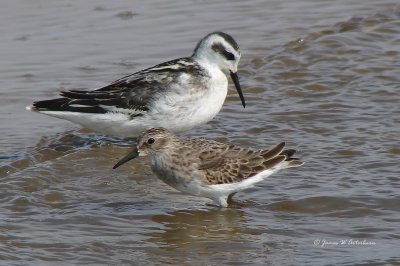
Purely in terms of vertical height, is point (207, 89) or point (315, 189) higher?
point (207, 89)

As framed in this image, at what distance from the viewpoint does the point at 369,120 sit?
36.6ft

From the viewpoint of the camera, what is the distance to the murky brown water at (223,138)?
790 cm

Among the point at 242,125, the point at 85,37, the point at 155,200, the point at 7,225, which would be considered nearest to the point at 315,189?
the point at 155,200

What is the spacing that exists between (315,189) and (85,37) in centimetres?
684

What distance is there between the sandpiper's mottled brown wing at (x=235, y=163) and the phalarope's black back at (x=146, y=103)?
162 cm

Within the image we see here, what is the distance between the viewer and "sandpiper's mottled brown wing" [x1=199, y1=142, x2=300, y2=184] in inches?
342

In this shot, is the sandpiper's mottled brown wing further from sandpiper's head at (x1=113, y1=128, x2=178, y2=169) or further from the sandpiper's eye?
the sandpiper's eye

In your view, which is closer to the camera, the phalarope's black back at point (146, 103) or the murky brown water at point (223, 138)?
the murky brown water at point (223, 138)

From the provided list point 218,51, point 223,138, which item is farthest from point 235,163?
point 218,51

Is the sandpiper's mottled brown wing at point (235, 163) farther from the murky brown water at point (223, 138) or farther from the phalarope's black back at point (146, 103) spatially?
the phalarope's black back at point (146, 103)

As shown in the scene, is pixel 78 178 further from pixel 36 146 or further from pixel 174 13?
pixel 174 13

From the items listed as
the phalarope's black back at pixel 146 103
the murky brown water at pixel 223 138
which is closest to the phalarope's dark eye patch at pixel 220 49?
the phalarope's black back at pixel 146 103

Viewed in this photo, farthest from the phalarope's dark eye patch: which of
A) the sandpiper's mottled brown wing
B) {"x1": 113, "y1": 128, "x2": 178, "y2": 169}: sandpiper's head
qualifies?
the sandpiper's mottled brown wing

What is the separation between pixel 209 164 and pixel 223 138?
2328 mm
